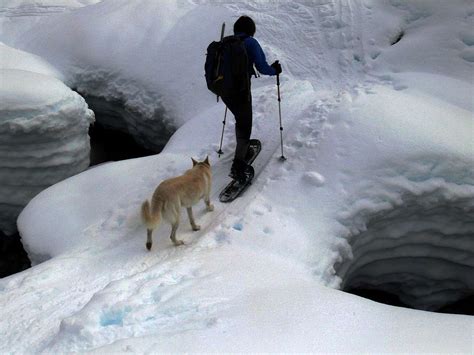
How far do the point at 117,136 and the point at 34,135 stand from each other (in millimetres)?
3672

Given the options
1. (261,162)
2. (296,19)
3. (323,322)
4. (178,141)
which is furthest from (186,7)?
(323,322)

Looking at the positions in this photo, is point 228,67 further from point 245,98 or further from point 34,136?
point 34,136

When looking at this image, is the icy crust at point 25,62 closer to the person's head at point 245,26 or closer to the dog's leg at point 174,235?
→ the person's head at point 245,26

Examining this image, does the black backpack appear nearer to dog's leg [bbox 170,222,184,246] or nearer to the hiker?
the hiker

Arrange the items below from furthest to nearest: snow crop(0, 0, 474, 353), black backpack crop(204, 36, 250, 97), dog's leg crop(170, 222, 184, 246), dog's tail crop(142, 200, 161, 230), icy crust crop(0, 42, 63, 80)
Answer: icy crust crop(0, 42, 63, 80) < black backpack crop(204, 36, 250, 97) < dog's leg crop(170, 222, 184, 246) < dog's tail crop(142, 200, 161, 230) < snow crop(0, 0, 474, 353)

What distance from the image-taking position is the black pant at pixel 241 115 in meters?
4.89

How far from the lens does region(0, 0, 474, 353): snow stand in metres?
3.02

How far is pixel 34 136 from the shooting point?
22.8 ft

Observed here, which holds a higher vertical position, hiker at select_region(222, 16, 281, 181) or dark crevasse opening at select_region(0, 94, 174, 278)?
hiker at select_region(222, 16, 281, 181)

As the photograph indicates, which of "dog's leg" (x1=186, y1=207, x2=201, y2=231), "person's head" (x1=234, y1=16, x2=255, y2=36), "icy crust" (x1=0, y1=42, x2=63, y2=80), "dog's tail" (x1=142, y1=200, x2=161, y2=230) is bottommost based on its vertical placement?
"dog's leg" (x1=186, y1=207, x2=201, y2=231)

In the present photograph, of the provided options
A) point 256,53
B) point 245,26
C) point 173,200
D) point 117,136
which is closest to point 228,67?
point 256,53

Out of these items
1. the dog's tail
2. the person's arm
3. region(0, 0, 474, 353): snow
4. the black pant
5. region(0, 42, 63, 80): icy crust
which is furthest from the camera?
region(0, 42, 63, 80): icy crust

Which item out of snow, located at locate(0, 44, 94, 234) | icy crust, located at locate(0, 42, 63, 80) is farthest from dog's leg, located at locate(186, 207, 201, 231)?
icy crust, located at locate(0, 42, 63, 80)

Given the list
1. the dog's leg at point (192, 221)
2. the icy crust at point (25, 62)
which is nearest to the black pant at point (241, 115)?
the dog's leg at point (192, 221)
